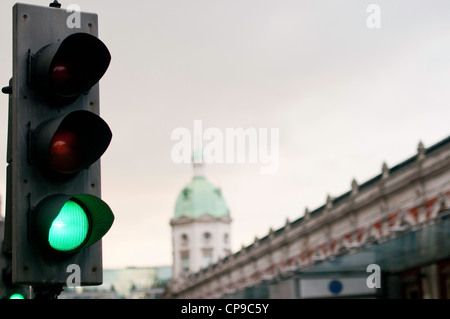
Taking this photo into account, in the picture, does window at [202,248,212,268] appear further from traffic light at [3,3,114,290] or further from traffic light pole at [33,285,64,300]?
traffic light pole at [33,285,64,300]

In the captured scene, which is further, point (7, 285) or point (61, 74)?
point (7, 285)

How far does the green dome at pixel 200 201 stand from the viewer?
139m

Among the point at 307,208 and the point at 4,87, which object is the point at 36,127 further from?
the point at 307,208

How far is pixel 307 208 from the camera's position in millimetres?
62719

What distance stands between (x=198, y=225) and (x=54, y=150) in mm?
138185

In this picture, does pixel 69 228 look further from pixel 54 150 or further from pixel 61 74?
pixel 61 74

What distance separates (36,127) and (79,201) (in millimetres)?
374

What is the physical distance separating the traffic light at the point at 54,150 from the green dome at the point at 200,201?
13379 cm

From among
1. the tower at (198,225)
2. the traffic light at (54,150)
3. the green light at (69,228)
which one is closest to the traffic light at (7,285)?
the traffic light at (54,150)

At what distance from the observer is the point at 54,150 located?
4.09 meters

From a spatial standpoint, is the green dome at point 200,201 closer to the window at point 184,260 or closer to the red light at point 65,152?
the window at point 184,260

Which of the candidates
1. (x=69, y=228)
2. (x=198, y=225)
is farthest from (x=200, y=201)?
(x=69, y=228)

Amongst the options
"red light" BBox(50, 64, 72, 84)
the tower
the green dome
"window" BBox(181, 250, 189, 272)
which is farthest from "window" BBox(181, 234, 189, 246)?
"red light" BBox(50, 64, 72, 84)

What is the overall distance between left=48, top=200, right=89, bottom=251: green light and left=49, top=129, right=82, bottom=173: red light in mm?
164
